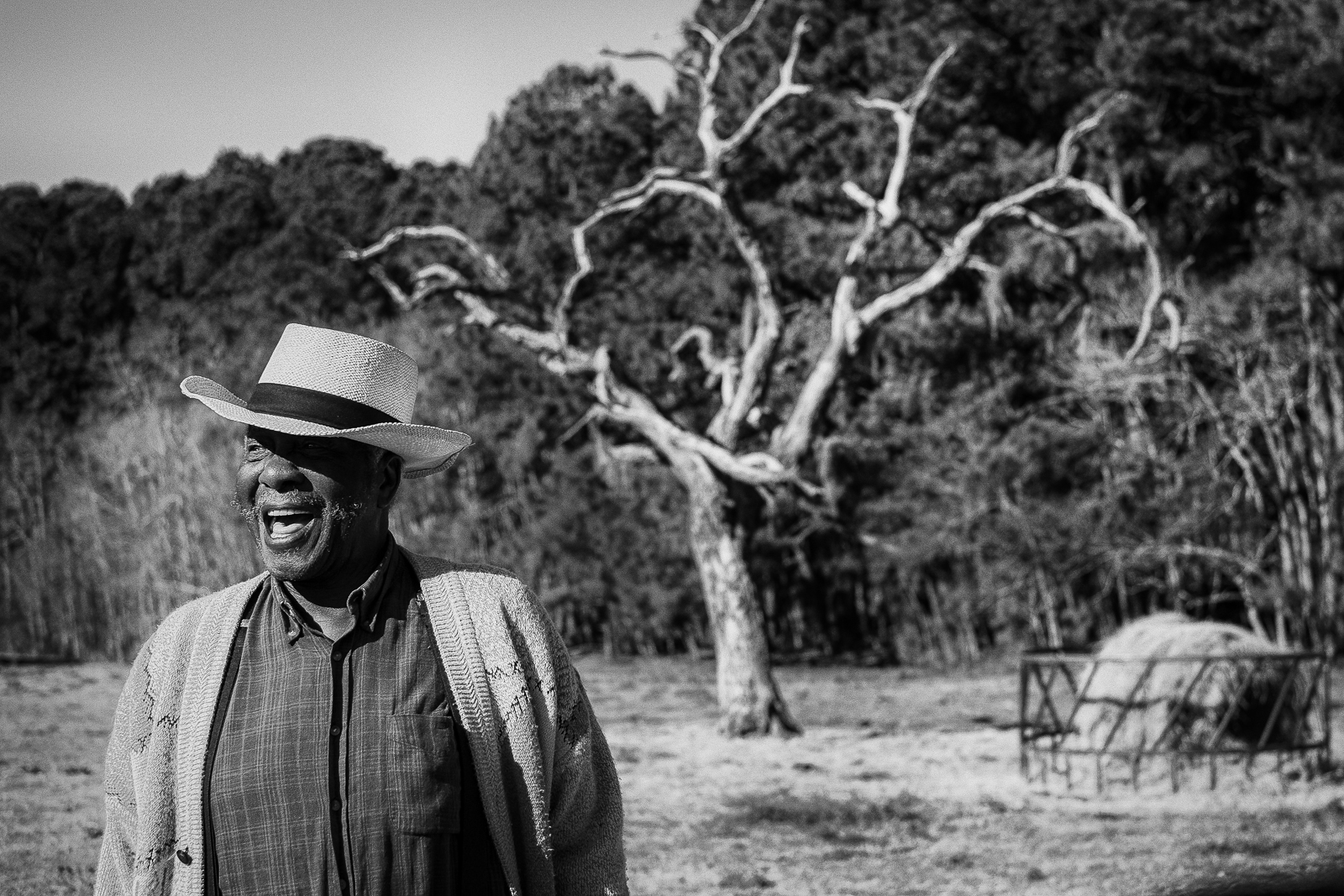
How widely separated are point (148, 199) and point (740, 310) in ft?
67.7

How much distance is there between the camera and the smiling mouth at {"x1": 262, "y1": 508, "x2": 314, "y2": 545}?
8.87ft

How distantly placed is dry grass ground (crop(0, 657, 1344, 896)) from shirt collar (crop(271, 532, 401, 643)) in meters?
3.23

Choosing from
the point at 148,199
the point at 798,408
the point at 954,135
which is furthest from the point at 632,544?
the point at 148,199

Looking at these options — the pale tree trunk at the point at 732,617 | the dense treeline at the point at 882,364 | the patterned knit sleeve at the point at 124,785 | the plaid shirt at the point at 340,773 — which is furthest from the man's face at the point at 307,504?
the dense treeline at the point at 882,364

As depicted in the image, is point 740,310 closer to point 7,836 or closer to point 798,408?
point 798,408

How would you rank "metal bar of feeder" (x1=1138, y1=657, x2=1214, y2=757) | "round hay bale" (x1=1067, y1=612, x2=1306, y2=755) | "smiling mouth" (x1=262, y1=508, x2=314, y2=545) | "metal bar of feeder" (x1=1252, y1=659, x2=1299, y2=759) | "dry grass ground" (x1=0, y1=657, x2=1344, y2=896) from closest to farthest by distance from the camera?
"smiling mouth" (x1=262, y1=508, x2=314, y2=545) → "dry grass ground" (x1=0, y1=657, x2=1344, y2=896) → "metal bar of feeder" (x1=1252, y1=659, x2=1299, y2=759) → "metal bar of feeder" (x1=1138, y1=657, x2=1214, y2=757) → "round hay bale" (x1=1067, y1=612, x2=1306, y2=755)

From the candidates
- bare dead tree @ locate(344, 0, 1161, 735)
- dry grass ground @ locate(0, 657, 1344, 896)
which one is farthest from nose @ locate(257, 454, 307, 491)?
bare dead tree @ locate(344, 0, 1161, 735)

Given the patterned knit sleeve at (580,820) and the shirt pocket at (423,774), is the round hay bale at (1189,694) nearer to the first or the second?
the patterned knit sleeve at (580,820)

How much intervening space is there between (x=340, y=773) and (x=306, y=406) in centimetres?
67

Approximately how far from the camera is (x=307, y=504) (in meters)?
2.71

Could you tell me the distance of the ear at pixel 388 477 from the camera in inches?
113

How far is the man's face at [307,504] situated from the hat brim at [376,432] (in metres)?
0.05

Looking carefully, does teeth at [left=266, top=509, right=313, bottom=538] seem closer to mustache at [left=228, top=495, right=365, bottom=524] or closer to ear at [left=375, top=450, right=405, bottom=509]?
mustache at [left=228, top=495, right=365, bottom=524]

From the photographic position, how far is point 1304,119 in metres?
21.5
